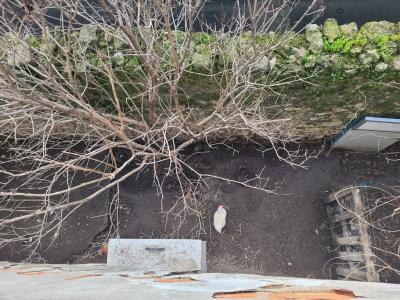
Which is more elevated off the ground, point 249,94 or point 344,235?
point 249,94

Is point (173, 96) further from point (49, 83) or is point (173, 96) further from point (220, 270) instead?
point (220, 270)

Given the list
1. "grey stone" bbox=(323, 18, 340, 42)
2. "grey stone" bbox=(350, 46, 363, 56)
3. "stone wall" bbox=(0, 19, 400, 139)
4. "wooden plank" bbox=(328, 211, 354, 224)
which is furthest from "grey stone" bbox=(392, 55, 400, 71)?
"wooden plank" bbox=(328, 211, 354, 224)

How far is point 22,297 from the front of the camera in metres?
1.65

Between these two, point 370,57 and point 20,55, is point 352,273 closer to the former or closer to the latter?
point 370,57

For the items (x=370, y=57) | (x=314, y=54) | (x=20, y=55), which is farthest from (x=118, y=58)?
(x=370, y=57)

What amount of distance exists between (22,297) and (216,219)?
3.07m

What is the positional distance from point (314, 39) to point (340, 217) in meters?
1.87

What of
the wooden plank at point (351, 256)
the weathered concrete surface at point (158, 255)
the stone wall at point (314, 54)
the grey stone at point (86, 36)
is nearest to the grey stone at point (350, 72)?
the stone wall at point (314, 54)

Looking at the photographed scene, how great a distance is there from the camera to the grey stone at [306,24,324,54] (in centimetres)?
346

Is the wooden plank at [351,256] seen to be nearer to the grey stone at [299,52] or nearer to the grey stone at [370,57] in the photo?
the grey stone at [370,57]

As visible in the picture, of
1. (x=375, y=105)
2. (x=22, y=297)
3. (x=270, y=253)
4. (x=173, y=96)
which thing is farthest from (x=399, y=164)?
(x=22, y=297)

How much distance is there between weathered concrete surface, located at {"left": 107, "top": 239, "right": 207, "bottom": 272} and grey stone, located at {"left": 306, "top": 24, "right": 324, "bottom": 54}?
2078 millimetres

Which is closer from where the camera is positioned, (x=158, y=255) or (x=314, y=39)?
(x=314, y=39)

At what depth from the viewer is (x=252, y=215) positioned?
4.63m
